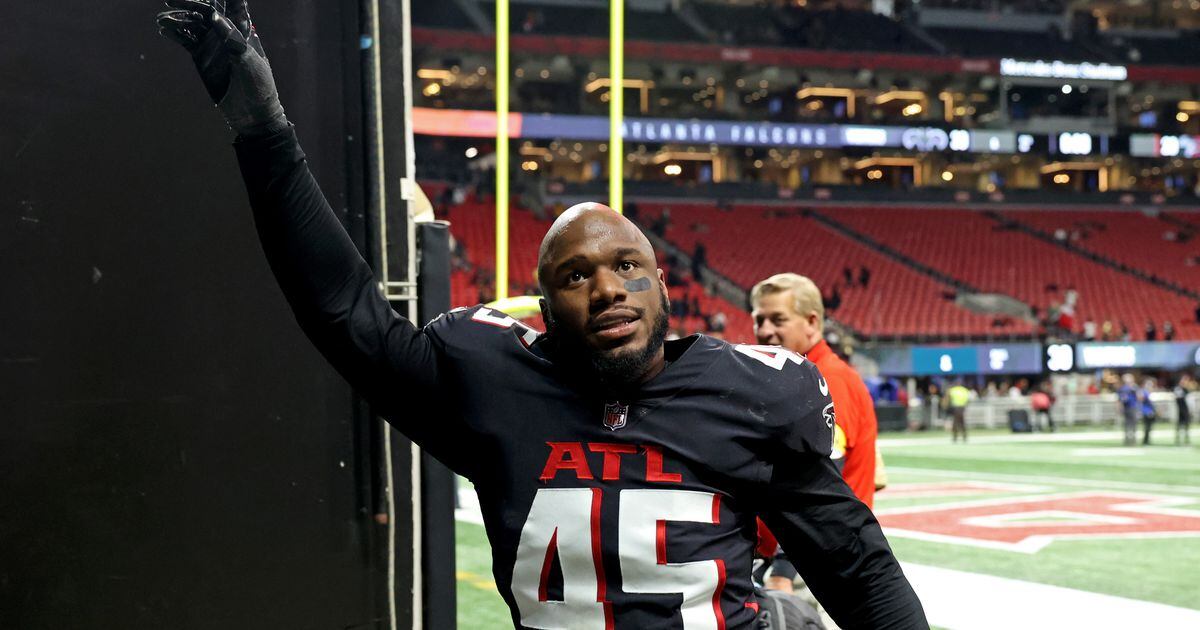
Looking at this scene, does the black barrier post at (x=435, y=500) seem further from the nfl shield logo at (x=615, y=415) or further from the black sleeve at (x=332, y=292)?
the nfl shield logo at (x=615, y=415)

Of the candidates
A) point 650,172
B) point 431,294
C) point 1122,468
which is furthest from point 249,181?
point 650,172

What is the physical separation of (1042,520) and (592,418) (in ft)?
31.2

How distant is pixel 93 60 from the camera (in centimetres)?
248

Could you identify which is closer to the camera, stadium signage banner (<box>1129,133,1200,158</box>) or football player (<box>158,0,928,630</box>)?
football player (<box>158,0,928,630</box>)

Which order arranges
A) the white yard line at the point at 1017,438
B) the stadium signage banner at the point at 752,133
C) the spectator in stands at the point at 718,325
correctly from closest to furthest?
the white yard line at the point at 1017,438, the spectator in stands at the point at 718,325, the stadium signage banner at the point at 752,133

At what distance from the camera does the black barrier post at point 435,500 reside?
3.20 m

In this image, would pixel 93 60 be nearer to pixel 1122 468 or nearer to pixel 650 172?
pixel 1122 468

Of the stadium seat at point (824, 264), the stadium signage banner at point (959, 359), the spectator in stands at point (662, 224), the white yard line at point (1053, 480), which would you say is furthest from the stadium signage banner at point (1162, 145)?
the white yard line at point (1053, 480)

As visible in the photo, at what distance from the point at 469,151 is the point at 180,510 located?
116ft

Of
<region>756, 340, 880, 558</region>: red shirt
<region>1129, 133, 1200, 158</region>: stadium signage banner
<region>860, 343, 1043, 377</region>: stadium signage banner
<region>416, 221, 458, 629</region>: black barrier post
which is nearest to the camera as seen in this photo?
<region>416, 221, 458, 629</region>: black barrier post

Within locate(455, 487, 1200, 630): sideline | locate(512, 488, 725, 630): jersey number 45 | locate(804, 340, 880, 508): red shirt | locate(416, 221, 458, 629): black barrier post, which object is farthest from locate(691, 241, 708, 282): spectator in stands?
locate(512, 488, 725, 630): jersey number 45

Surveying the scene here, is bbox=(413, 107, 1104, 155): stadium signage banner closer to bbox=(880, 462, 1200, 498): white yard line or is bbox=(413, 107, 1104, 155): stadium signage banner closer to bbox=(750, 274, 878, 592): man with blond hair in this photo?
bbox=(880, 462, 1200, 498): white yard line

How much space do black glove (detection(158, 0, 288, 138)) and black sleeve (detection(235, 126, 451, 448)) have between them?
1.3 inches

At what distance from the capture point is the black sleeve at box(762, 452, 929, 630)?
1944 mm
